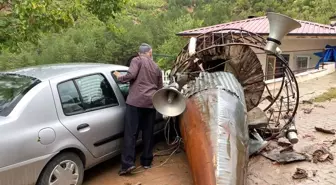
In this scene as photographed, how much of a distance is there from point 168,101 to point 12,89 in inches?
72.9

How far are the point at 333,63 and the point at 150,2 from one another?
4160cm

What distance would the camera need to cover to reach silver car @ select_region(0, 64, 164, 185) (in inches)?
140

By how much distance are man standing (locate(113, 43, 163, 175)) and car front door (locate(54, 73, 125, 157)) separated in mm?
179

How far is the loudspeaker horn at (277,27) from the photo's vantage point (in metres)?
4.79

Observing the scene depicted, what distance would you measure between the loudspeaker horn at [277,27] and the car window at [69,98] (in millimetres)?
2755

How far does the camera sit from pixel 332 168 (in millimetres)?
4992

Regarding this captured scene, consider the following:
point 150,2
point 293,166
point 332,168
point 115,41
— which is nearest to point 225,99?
point 293,166

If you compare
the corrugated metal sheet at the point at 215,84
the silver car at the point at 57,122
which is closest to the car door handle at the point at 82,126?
the silver car at the point at 57,122

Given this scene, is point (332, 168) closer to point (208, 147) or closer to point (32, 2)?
point (208, 147)

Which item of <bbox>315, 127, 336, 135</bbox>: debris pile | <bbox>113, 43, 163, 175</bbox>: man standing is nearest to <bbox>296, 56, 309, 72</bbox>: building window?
<bbox>315, 127, 336, 135</bbox>: debris pile

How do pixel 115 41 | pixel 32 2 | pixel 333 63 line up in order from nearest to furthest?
1. pixel 32 2
2. pixel 333 63
3. pixel 115 41

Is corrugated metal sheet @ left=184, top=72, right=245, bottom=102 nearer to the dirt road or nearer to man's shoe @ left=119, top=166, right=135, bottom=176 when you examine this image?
the dirt road

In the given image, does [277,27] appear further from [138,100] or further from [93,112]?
[93,112]

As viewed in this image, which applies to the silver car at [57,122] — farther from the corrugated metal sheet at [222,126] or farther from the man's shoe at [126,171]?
the corrugated metal sheet at [222,126]
